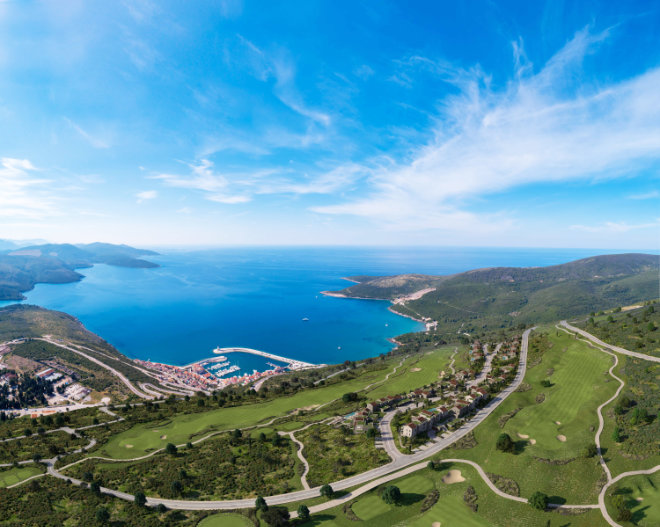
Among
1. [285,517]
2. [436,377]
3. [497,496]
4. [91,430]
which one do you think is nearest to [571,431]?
[497,496]

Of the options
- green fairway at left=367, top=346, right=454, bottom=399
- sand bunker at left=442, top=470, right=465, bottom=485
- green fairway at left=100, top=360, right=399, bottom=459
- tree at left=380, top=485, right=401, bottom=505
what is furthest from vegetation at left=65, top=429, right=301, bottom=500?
green fairway at left=367, top=346, right=454, bottom=399

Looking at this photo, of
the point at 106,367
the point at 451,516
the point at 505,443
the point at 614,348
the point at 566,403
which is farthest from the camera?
the point at 106,367

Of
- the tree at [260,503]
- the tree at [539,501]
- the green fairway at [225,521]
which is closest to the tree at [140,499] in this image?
the green fairway at [225,521]

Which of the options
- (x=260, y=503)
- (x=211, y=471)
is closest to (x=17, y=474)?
(x=211, y=471)

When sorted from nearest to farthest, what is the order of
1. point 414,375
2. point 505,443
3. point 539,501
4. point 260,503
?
point 539,501, point 260,503, point 505,443, point 414,375

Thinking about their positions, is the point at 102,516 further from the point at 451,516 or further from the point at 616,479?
the point at 616,479

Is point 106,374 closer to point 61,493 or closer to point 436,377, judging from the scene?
point 61,493

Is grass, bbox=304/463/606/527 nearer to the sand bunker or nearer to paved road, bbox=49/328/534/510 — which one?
the sand bunker
